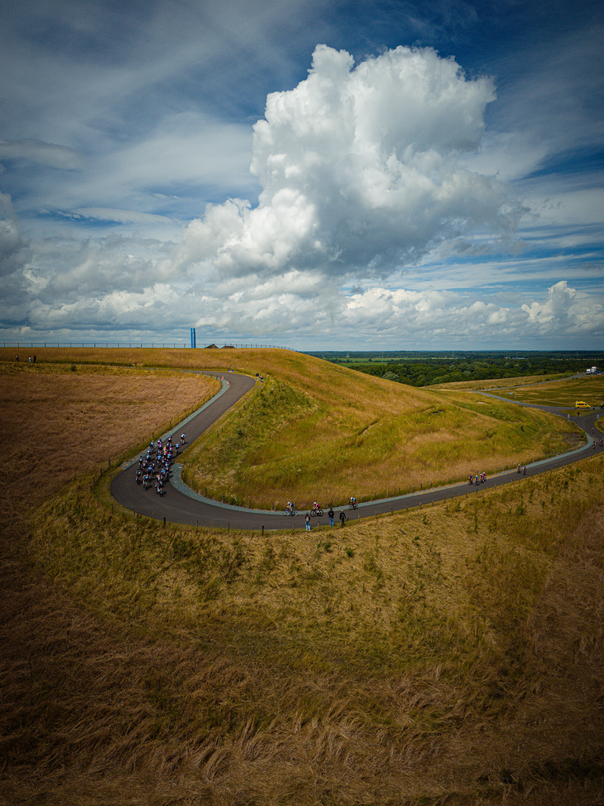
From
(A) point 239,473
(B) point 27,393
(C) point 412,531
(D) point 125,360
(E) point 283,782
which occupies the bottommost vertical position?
(E) point 283,782

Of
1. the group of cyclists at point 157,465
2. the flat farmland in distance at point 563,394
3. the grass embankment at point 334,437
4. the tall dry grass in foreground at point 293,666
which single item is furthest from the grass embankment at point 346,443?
the flat farmland in distance at point 563,394

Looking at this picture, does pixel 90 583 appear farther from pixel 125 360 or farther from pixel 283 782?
pixel 125 360

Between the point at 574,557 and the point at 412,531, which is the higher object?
the point at 412,531

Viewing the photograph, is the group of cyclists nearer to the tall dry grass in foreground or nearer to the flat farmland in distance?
the tall dry grass in foreground

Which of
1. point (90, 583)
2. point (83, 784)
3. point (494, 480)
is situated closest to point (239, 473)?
point (90, 583)

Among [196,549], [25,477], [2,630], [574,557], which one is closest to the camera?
[2,630]

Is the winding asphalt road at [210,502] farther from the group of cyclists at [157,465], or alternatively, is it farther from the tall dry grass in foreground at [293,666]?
the tall dry grass in foreground at [293,666]

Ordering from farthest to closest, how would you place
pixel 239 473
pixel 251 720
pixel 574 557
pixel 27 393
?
pixel 27 393 < pixel 239 473 < pixel 574 557 < pixel 251 720

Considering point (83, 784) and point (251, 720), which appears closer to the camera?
point (83, 784)
